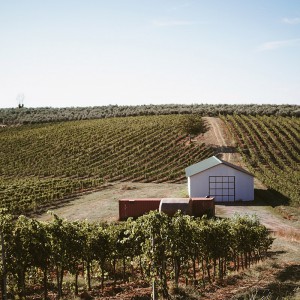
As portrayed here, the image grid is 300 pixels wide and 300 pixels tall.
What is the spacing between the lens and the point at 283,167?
57250mm

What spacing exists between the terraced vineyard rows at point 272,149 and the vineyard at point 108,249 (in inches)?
837

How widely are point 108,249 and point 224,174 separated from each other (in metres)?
26.7

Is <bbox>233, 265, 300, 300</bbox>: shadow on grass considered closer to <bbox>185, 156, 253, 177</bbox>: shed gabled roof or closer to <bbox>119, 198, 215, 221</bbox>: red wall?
<bbox>119, 198, 215, 221</bbox>: red wall

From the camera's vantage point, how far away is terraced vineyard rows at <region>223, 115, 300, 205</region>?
47.4 meters

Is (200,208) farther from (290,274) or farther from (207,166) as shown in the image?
(290,274)

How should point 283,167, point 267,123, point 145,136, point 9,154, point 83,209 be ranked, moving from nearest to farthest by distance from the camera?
point 83,209, point 283,167, point 9,154, point 145,136, point 267,123

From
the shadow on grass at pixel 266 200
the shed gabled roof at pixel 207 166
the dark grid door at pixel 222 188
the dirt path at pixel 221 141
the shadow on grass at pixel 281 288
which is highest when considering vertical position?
the dirt path at pixel 221 141

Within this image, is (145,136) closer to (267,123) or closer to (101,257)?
(267,123)

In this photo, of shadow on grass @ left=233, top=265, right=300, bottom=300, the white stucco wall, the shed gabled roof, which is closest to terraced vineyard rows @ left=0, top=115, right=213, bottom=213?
the shed gabled roof

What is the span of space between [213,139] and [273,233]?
4653 centimetres

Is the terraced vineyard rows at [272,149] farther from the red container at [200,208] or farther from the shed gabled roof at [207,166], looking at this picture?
the red container at [200,208]

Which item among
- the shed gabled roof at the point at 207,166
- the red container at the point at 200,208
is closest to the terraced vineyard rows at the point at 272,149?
the shed gabled roof at the point at 207,166

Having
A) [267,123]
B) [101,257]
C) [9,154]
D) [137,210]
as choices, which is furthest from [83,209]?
[267,123]

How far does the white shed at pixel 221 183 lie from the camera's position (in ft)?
144
